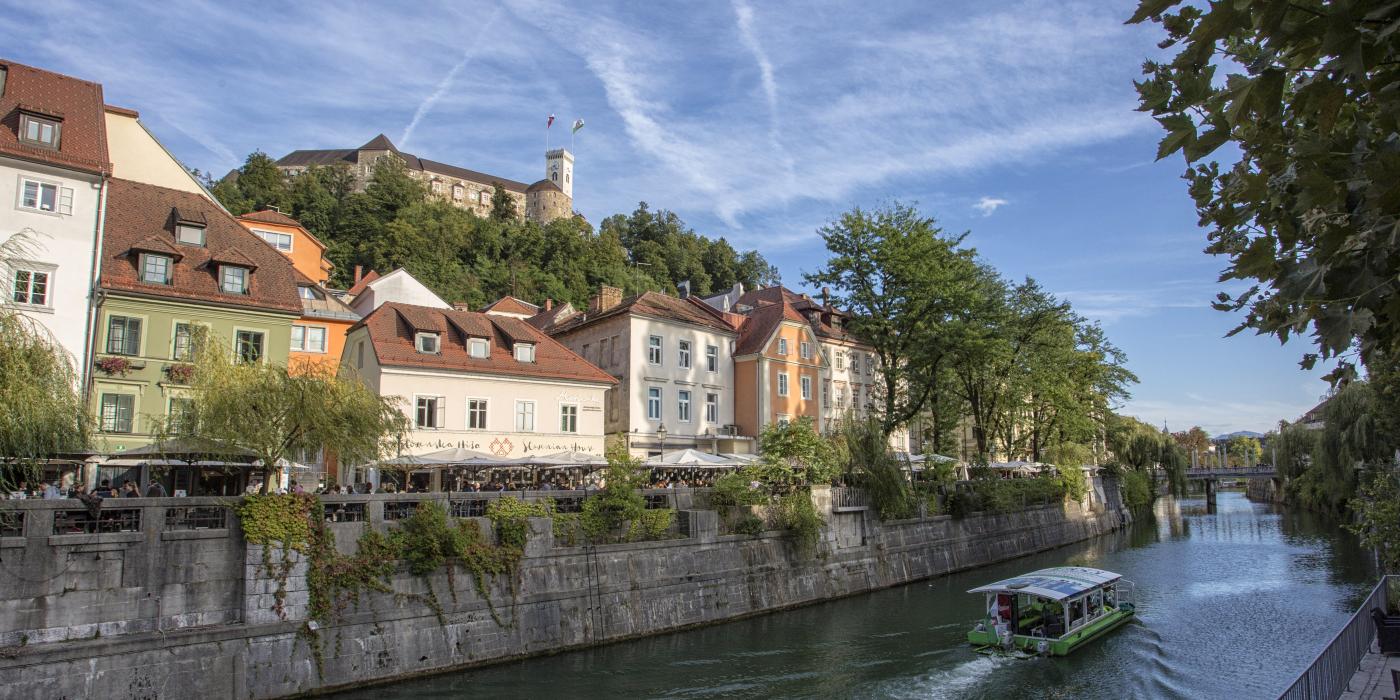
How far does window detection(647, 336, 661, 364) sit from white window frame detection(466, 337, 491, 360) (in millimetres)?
9827

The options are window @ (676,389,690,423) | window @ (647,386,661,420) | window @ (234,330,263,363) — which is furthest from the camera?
window @ (676,389,690,423)

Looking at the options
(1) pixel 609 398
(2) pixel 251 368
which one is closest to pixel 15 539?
(2) pixel 251 368

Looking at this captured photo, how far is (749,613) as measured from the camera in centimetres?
2975

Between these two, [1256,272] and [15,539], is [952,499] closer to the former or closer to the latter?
[15,539]

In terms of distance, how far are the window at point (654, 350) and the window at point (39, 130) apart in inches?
1035

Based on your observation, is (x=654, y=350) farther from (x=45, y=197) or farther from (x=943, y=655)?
(x=45, y=197)

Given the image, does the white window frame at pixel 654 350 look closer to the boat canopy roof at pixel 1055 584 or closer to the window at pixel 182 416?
the boat canopy roof at pixel 1055 584

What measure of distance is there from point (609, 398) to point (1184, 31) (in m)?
42.4

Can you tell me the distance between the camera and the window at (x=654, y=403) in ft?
149

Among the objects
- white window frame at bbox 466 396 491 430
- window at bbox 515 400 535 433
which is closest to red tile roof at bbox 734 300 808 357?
window at bbox 515 400 535 433

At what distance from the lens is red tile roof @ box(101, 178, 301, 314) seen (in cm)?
2889

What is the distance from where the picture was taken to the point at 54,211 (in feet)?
89.5

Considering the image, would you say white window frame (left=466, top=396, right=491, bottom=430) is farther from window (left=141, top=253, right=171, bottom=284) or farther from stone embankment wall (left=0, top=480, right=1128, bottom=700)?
window (left=141, top=253, right=171, bottom=284)

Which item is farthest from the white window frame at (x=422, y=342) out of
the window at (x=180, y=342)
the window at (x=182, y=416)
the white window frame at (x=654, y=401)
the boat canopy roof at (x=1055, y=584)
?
the boat canopy roof at (x=1055, y=584)
